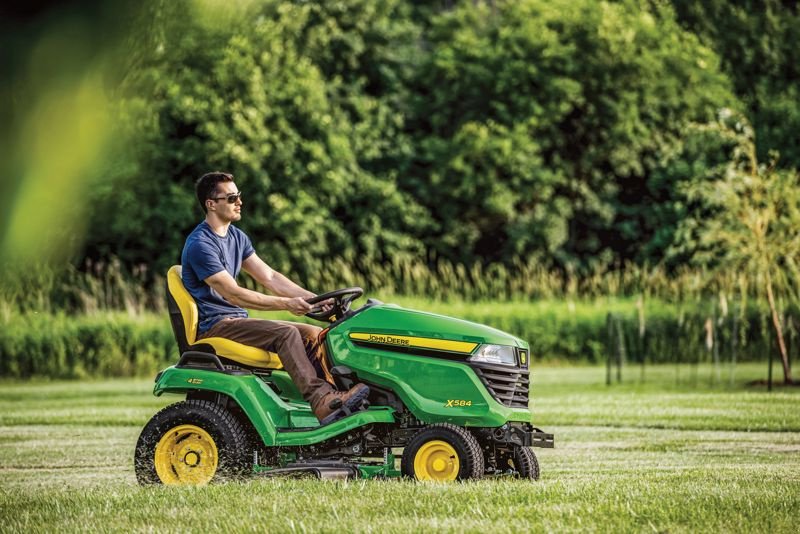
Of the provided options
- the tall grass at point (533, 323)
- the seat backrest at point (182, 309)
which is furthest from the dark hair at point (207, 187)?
Answer: the tall grass at point (533, 323)

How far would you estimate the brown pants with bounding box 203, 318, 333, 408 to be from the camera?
767 centimetres

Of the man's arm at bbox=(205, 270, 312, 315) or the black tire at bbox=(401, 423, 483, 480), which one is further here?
the man's arm at bbox=(205, 270, 312, 315)

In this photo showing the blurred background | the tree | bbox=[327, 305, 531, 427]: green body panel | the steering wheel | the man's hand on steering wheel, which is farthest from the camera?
the blurred background

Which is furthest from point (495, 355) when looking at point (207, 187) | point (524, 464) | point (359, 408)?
point (207, 187)

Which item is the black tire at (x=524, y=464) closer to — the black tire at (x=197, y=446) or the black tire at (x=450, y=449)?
the black tire at (x=450, y=449)

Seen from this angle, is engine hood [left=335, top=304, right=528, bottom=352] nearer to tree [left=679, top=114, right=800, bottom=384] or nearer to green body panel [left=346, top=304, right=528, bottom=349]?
green body panel [left=346, top=304, right=528, bottom=349]

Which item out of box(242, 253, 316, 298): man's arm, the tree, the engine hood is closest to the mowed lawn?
the engine hood

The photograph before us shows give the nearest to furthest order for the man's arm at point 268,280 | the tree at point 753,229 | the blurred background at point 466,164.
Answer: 1. the man's arm at point 268,280
2. the tree at point 753,229
3. the blurred background at point 466,164

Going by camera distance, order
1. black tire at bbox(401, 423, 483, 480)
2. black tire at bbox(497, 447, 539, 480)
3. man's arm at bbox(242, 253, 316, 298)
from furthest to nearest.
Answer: man's arm at bbox(242, 253, 316, 298) < black tire at bbox(497, 447, 539, 480) < black tire at bbox(401, 423, 483, 480)

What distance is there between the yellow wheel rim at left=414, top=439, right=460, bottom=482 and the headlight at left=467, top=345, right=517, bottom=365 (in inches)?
20.6

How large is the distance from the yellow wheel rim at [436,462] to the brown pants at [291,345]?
0.65 metres

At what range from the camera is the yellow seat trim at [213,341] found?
788 centimetres

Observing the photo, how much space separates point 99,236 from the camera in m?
32.7

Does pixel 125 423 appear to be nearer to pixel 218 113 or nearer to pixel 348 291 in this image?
pixel 348 291
